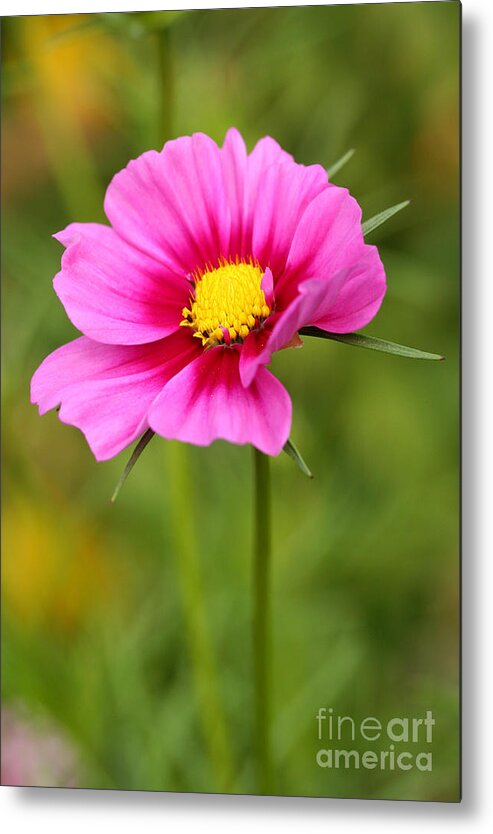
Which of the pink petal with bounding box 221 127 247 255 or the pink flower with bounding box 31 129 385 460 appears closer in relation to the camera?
the pink flower with bounding box 31 129 385 460

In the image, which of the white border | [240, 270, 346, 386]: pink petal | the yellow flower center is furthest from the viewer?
the white border

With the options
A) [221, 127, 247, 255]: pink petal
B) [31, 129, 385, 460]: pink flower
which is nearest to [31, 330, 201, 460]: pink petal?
[31, 129, 385, 460]: pink flower

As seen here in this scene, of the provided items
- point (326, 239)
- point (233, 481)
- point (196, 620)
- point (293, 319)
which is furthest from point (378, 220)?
point (196, 620)

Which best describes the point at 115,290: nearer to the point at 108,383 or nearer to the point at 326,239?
the point at 108,383

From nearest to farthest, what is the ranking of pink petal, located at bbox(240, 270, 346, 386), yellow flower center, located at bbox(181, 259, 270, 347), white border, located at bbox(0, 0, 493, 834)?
pink petal, located at bbox(240, 270, 346, 386)
yellow flower center, located at bbox(181, 259, 270, 347)
white border, located at bbox(0, 0, 493, 834)

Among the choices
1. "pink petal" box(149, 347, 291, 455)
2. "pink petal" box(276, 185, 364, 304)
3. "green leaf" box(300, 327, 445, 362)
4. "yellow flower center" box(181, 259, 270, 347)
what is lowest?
"pink petal" box(149, 347, 291, 455)

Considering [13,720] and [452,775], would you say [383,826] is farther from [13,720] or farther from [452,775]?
[13,720]

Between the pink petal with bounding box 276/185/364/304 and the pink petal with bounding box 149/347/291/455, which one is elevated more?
the pink petal with bounding box 276/185/364/304

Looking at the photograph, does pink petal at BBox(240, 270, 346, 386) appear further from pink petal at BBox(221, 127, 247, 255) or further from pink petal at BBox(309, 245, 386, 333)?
pink petal at BBox(221, 127, 247, 255)

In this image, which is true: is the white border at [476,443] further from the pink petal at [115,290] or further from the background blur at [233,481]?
the pink petal at [115,290]

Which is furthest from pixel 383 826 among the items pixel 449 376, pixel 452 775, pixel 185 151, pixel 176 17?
pixel 176 17
